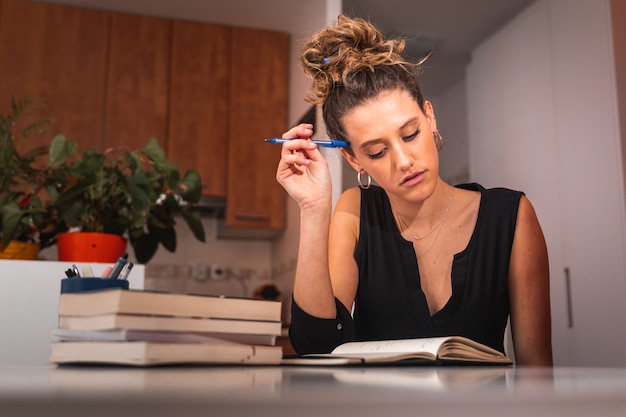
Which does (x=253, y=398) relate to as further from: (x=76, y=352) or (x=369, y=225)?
(x=369, y=225)

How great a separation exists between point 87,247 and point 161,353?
136 cm

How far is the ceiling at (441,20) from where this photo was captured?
3.16m

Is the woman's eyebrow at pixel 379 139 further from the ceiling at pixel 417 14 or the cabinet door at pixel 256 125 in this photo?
the cabinet door at pixel 256 125

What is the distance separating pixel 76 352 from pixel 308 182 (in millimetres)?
726

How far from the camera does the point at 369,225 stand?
61.3 inches

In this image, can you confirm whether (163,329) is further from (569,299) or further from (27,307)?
(569,299)

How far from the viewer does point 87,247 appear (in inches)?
71.6

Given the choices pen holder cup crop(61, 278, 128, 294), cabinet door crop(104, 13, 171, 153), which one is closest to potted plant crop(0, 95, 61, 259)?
pen holder cup crop(61, 278, 128, 294)

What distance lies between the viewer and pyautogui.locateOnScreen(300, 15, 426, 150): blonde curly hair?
142 centimetres

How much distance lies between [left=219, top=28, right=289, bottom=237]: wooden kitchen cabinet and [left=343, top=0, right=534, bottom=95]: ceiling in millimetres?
647

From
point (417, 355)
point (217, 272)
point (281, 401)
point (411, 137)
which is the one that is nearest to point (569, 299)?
point (411, 137)

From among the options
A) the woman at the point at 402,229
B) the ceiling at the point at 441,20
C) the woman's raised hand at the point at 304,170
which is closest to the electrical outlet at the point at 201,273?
the ceiling at the point at 441,20

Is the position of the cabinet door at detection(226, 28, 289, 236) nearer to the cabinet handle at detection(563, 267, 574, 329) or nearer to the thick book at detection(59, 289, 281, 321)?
the cabinet handle at detection(563, 267, 574, 329)

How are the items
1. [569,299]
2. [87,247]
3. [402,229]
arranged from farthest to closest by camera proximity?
[569,299] → [87,247] → [402,229]
